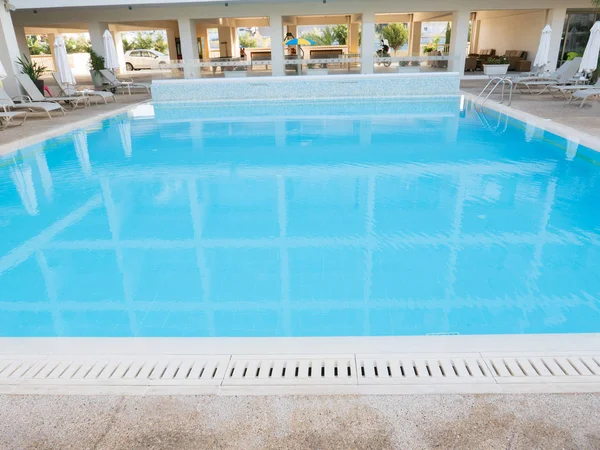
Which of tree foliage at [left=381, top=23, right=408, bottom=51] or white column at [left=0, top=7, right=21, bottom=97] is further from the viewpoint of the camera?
tree foliage at [left=381, top=23, right=408, bottom=51]

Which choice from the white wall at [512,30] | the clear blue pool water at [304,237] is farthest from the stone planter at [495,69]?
the clear blue pool water at [304,237]

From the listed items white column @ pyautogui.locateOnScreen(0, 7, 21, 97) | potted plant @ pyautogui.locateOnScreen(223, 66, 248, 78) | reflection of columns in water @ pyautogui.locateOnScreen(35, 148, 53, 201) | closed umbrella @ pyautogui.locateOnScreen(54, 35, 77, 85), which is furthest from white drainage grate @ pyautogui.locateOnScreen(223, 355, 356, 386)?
potted plant @ pyautogui.locateOnScreen(223, 66, 248, 78)

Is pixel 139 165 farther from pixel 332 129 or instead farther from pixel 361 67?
pixel 361 67

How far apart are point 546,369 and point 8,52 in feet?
47.6

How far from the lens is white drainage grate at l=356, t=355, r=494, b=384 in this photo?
2.19 meters

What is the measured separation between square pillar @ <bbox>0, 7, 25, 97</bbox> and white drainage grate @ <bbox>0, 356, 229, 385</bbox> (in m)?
12.6

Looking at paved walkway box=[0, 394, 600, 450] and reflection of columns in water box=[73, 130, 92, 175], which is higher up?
paved walkway box=[0, 394, 600, 450]

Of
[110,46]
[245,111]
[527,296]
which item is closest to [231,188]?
[527,296]

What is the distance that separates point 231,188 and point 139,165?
→ 218 centimetres

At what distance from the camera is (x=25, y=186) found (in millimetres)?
6598

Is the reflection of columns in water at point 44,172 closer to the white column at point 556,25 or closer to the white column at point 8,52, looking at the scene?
the white column at point 8,52

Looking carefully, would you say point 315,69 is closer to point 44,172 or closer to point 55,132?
point 55,132

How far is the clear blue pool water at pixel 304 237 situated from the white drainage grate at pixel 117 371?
0.86 metres

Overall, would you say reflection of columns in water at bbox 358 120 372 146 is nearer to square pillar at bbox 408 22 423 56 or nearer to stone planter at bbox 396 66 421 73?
stone planter at bbox 396 66 421 73
